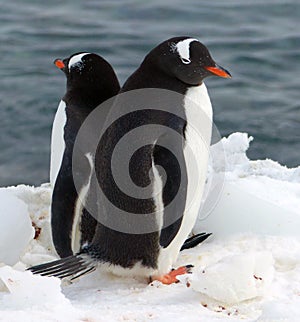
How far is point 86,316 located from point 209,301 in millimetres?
524

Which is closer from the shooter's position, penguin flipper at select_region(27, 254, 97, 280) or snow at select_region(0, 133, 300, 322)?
snow at select_region(0, 133, 300, 322)

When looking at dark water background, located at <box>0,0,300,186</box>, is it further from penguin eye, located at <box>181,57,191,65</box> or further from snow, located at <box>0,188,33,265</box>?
penguin eye, located at <box>181,57,191,65</box>

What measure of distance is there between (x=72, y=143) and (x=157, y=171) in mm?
508

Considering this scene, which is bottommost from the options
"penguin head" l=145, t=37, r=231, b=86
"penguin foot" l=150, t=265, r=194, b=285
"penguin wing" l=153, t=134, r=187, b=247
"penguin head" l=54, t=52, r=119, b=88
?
"penguin foot" l=150, t=265, r=194, b=285

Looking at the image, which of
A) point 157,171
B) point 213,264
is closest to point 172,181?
point 157,171

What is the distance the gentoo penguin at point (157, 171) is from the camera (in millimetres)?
2887

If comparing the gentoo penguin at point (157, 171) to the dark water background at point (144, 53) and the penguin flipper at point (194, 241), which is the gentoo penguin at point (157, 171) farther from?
the dark water background at point (144, 53)

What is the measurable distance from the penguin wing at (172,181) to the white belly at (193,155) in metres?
0.08

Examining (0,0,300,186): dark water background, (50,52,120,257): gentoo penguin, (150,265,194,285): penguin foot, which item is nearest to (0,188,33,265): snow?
(50,52,120,257): gentoo penguin

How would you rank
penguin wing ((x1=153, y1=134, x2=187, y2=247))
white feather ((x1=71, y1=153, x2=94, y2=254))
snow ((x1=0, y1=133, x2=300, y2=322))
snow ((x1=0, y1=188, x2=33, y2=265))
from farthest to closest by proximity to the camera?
white feather ((x1=71, y1=153, x2=94, y2=254)), snow ((x1=0, y1=188, x2=33, y2=265)), penguin wing ((x1=153, y1=134, x2=187, y2=247)), snow ((x1=0, y1=133, x2=300, y2=322))

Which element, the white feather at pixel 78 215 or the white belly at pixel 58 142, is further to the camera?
the white belly at pixel 58 142

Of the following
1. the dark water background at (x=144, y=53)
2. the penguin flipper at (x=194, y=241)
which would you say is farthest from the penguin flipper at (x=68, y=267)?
the dark water background at (x=144, y=53)

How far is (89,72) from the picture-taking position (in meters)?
3.36

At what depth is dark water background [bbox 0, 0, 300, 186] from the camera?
5.57 meters
